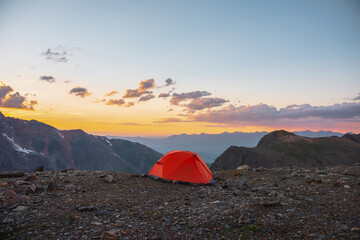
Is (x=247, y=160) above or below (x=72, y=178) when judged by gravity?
below

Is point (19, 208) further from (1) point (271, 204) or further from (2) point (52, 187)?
(1) point (271, 204)

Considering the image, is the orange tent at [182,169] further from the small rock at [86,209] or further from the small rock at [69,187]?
the small rock at [86,209]

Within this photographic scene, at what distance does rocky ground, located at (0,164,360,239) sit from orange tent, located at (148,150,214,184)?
66.6 inches

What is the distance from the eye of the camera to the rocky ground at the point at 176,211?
6.98m

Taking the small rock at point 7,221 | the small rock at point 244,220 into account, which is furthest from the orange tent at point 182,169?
the small rock at point 7,221

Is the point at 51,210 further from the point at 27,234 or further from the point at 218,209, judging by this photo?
the point at 218,209

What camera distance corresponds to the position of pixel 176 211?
925cm

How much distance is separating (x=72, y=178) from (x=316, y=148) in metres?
127

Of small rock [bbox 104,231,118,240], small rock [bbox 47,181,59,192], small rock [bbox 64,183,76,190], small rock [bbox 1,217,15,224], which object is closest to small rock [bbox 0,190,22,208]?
small rock [bbox 1,217,15,224]

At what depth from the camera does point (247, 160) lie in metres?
102

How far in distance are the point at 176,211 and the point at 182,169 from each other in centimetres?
603

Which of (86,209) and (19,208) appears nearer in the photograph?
(19,208)

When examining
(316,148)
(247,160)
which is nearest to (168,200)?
(247,160)

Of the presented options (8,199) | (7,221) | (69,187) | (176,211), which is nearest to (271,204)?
(176,211)
